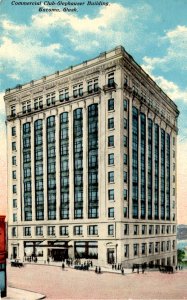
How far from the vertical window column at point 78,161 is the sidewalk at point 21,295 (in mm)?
4570

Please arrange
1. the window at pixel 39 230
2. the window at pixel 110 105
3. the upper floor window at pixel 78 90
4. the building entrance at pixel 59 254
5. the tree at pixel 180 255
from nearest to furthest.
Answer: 1. the building entrance at pixel 59 254
2. the upper floor window at pixel 78 90
3. the window at pixel 39 230
4. the tree at pixel 180 255
5. the window at pixel 110 105

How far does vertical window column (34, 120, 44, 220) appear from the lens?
15.8 meters

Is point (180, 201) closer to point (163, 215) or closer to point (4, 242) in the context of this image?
point (163, 215)

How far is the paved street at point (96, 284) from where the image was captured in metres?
13.1

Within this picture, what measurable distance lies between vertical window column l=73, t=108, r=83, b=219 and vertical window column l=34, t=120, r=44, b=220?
5.03ft

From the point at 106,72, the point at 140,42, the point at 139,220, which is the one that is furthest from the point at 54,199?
the point at 140,42

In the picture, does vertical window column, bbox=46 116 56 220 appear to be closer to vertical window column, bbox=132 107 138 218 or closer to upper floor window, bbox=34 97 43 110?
upper floor window, bbox=34 97 43 110

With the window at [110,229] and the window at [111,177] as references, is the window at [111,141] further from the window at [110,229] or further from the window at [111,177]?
the window at [110,229]

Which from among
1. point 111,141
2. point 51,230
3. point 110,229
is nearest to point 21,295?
point 51,230

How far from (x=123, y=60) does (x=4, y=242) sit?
828cm

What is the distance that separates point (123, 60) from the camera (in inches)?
532

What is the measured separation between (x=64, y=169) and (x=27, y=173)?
5.56 feet

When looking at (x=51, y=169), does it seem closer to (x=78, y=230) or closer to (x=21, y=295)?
(x=78, y=230)

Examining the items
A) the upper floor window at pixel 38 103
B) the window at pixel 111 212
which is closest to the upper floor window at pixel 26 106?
the upper floor window at pixel 38 103
